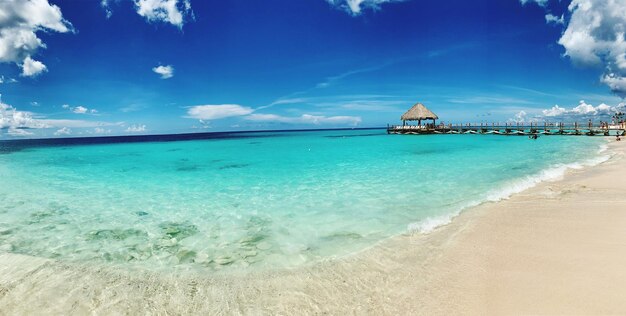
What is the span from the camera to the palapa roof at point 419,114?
4853cm

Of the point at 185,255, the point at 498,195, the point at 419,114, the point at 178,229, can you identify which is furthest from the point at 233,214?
the point at 419,114

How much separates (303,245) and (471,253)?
253cm

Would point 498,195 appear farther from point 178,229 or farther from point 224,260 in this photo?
point 178,229

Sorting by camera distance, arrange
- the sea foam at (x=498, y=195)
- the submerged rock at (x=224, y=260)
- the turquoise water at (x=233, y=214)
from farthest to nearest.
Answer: the sea foam at (x=498, y=195) → the turquoise water at (x=233, y=214) → the submerged rock at (x=224, y=260)

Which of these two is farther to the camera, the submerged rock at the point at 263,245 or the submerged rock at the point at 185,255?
the submerged rock at the point at 263,245

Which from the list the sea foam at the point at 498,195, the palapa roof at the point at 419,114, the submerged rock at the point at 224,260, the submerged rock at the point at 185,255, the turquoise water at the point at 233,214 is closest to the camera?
the submerged rock at the point at 224,260

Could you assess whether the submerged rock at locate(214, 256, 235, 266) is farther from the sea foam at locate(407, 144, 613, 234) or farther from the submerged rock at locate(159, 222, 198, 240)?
the sea foam at locate(407, 144, 613, 234)

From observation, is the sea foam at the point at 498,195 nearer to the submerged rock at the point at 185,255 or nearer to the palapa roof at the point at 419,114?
the submerged rock at the point at 185,255

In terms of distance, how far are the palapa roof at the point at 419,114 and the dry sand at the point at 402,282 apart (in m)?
45.9

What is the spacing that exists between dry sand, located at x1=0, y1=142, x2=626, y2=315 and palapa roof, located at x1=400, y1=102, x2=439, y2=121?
4589cm

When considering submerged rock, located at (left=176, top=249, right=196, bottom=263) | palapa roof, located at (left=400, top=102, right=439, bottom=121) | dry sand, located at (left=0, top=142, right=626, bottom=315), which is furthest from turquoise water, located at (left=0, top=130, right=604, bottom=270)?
palapa roof, located at (left=400, top=102, right=439, bottom=121)

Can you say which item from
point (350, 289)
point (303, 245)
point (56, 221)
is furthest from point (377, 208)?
point (56, 221)

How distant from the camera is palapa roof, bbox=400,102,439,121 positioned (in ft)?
159

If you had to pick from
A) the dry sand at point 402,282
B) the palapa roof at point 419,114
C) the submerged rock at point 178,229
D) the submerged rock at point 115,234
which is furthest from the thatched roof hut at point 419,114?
the submerged rock at point 115,234
